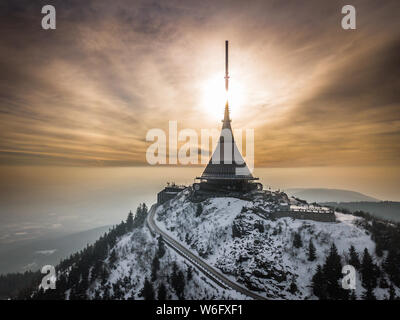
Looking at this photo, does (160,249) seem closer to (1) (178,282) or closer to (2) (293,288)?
(1) (178,282)

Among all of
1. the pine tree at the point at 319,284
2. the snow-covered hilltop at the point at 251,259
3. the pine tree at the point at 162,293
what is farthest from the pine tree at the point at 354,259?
the pine tree at the point at 162,293

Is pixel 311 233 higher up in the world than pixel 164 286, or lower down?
higher up

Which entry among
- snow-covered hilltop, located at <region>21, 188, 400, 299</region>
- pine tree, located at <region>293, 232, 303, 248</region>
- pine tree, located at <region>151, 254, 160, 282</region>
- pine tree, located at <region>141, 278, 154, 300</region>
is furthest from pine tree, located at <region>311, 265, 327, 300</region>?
pine tree, located at <region>151, 254, 160, 282</region>

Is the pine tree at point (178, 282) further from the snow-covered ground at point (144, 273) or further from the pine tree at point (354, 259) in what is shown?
the pine tree at point (354, 259)

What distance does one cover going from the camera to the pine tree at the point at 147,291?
4009cm

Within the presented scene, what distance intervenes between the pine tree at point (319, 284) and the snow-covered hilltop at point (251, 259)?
158 millimetres

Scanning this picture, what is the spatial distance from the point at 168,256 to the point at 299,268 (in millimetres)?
27877

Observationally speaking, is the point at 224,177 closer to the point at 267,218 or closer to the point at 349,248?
the point at 267,218

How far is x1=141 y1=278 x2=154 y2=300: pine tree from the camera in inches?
1578

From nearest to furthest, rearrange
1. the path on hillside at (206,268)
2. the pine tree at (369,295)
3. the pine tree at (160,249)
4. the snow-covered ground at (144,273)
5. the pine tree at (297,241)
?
the pine tree at (369,295)
the path on hillside at (206,268)
the snow-covered ground at (144,273)
the pine tree at (297,241)
the pine tree at (160,249)

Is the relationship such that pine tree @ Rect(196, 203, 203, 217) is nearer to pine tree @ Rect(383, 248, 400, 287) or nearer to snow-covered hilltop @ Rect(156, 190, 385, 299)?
snow-covered hilltop @ Rect(156, 190, 385, 299)

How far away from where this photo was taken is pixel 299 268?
39094mm
